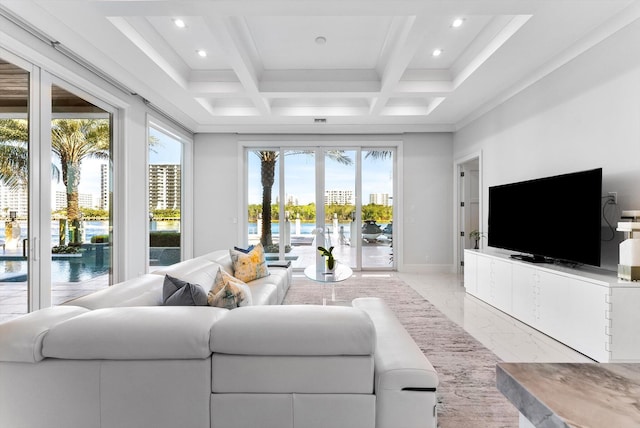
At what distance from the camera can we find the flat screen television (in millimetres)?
2664

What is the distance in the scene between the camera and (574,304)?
261 centimetres

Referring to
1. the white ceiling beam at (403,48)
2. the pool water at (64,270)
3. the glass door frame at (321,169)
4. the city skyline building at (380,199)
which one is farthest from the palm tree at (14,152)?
the city skyline building at (380,199)

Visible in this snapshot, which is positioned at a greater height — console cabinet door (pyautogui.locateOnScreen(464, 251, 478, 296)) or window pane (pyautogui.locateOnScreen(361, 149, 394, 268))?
window pane (pyautogui.locateOnScreen(361, 149, 394, 268))

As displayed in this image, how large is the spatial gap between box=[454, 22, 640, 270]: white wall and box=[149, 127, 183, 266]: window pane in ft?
17.2

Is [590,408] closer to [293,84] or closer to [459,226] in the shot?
[293,84]

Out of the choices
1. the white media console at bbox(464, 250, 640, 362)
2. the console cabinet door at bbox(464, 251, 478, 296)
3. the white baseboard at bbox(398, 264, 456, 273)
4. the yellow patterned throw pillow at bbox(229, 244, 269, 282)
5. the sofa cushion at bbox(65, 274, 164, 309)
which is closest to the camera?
the sofa cushion at bbox(65, 274, 164, 309)

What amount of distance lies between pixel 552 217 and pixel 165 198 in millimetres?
5606

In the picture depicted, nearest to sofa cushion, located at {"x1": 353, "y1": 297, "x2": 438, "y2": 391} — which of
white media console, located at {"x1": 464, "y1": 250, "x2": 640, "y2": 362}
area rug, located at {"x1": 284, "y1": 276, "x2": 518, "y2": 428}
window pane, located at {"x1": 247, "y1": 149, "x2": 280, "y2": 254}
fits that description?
area rug, located at {"x1": 284, "y1": 276, "x2": 518, "y2": 428}

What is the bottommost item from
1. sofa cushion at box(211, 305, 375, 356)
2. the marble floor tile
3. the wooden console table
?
the marble floor tile

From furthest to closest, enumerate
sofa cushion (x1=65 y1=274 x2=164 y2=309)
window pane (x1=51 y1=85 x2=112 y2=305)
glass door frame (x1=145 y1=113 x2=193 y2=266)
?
glass door frame (x1=145 y1=113 x2=193 y2=266), window pane (x1=51 y1=85 x2=112 y2=305), sofa cushion (x1=65 y1=274 x2=164 y2=309)

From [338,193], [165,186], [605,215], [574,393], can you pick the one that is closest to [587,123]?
[605,215]

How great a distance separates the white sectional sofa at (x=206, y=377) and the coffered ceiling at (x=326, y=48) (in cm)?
237

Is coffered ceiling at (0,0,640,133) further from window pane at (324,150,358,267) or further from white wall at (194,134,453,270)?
window pane at (324,150,358,267)

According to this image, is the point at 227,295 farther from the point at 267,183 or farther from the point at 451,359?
the point at 267,183
